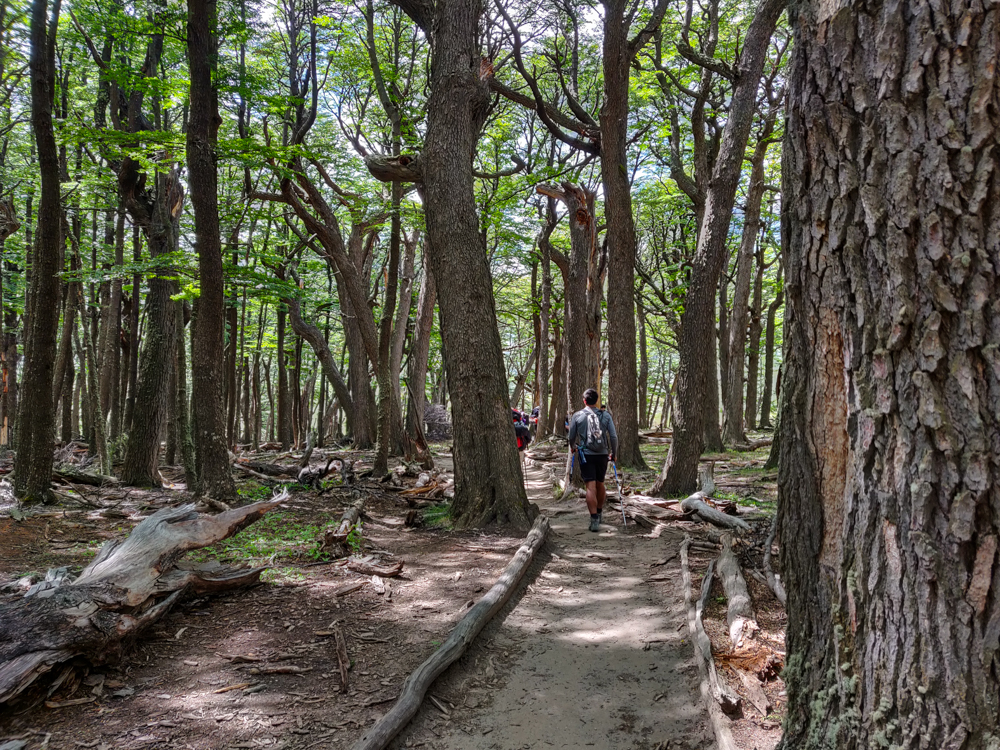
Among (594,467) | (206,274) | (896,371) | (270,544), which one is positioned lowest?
(270,544)

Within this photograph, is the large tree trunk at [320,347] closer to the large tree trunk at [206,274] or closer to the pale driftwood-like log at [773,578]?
the large tree trunk at [206,274]

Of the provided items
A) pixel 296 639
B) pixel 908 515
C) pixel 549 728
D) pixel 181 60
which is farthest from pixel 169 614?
pixel 181 60

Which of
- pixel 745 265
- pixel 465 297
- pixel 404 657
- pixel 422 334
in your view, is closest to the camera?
pixel 404 657

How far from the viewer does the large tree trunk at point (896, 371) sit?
72.6 inches

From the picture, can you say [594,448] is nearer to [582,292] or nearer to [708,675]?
[708,675]

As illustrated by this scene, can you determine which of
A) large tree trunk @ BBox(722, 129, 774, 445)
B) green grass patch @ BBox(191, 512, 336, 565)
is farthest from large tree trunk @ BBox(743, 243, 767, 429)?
green grass patch @ BBox(191, 512, 336, 565)

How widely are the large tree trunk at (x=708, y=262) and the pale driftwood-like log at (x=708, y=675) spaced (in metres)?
4.35

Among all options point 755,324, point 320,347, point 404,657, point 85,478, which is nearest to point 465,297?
point 404,657

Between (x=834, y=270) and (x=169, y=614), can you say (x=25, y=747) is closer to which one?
(x=169, y=614)

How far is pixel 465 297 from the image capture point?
8.03 m

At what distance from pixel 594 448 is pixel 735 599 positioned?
11.7 feet

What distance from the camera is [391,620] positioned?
17.0 ft

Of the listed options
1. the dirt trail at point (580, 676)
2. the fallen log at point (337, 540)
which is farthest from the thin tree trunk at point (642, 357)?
the dirt trail at point (580, 676)

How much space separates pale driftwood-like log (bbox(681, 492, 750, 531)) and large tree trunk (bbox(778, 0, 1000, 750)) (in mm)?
5212
